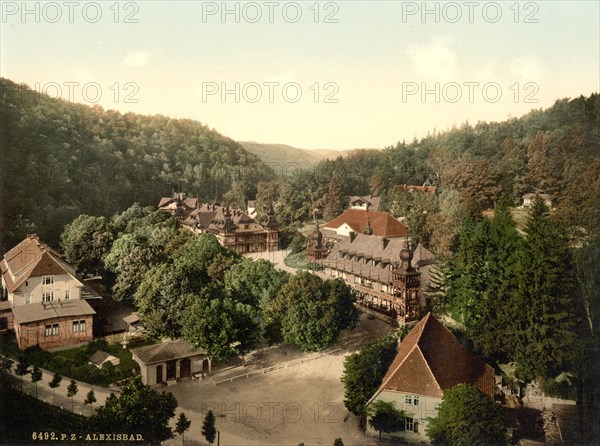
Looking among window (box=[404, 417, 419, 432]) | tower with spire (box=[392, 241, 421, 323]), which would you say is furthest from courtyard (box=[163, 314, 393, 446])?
tower with spire (box=[392, 241, 421, 323])

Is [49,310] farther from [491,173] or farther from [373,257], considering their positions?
[491,173]

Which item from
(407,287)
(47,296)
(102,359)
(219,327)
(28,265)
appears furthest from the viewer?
(28,265)

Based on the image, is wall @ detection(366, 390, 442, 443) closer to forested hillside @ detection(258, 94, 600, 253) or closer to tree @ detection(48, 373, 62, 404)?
forested hillside @ detection(258, 94, 600, 253)

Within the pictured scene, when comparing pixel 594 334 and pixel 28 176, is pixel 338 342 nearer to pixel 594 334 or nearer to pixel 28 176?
pixel 594 334

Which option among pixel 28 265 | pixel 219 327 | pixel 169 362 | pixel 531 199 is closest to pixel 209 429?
pixel 169 362

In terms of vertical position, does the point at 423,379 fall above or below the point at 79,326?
below

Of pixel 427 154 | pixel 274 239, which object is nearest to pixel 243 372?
pixel 274 239

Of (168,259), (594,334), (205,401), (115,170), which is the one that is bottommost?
(205,401)
